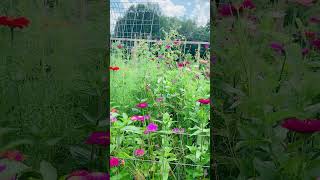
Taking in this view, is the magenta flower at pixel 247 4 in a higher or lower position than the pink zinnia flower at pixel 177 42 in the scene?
higher

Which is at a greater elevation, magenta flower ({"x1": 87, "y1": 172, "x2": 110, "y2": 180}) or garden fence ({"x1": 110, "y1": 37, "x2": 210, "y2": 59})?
garden fence ({"x1": 110, "y1": 37, "x2": 210, "y2": 59})

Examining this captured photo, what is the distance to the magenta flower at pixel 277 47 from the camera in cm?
118

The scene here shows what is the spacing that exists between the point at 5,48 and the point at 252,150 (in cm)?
72

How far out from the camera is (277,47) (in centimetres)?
118

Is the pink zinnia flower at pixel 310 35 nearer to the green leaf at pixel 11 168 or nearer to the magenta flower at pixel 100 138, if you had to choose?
the magenta flower at pixel 100 138

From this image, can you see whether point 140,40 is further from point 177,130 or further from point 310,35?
point 310,35

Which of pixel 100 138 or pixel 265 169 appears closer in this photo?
pixel 265 169

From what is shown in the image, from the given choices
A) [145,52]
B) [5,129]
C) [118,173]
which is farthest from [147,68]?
[5,129]

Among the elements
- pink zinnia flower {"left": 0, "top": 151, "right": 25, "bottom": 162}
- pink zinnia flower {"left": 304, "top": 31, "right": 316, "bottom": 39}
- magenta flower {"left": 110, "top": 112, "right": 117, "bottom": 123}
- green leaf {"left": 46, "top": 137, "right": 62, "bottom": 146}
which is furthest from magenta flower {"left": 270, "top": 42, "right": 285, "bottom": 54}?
pink zinnia flower {"left": 0, "top": 151, "right": 25, "bottom": 162}

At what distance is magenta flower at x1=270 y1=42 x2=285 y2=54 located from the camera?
3.89ft

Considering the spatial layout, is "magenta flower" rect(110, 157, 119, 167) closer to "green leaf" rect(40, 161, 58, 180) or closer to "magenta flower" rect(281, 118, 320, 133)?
"green leaf" rect(40, 161, 58, 180)

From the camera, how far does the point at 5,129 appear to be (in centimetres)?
116

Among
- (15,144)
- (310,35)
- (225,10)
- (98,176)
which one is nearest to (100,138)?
(98,176)

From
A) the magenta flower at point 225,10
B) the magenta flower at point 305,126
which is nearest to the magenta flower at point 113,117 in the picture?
the magenta flower at point 225,10
